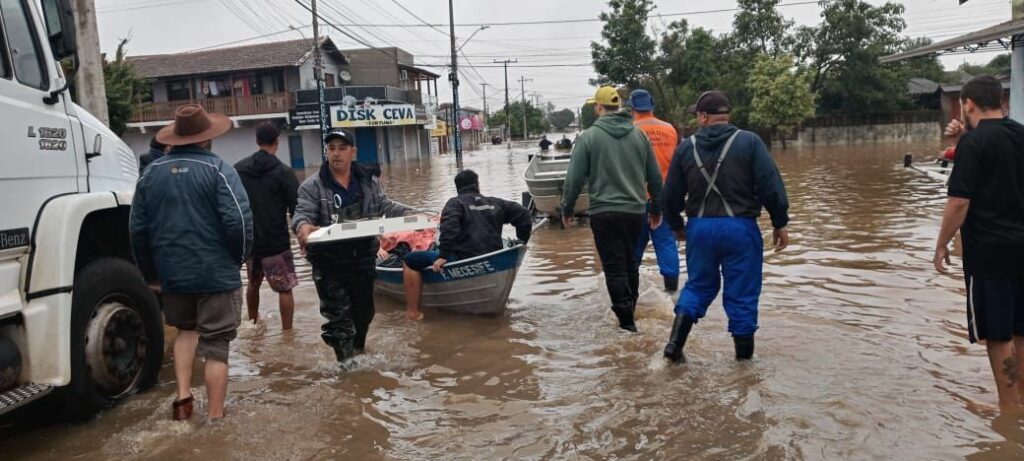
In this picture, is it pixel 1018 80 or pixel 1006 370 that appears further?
pixel 1018 80

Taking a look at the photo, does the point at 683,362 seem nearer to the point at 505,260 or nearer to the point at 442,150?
the point at 505,260

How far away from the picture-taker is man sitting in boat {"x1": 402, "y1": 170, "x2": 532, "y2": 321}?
6.84m

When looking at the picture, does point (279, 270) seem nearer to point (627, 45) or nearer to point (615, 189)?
point (615, 189)

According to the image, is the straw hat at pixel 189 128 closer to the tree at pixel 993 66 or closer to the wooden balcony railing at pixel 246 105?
the wooden balcony railing at pixel 246 105

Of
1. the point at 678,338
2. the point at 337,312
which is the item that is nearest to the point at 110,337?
the point at 337,312

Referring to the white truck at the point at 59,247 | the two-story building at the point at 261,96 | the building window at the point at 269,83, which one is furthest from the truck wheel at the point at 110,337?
the building window at the point at 269,83

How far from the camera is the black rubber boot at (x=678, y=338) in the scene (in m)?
5.22

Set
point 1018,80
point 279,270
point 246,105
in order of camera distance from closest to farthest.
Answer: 1. point 279,270
2. point 1018,80
3. point 246,105

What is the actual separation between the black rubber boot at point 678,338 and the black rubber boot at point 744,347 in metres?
0.35

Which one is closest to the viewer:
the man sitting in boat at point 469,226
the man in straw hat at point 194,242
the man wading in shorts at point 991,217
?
the man wading in shorts at point 991,217

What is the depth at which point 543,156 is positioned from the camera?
1574 cm

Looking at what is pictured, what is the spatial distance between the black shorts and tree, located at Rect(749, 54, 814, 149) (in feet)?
127

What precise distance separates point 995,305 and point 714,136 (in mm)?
1944

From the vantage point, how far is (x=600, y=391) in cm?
492
